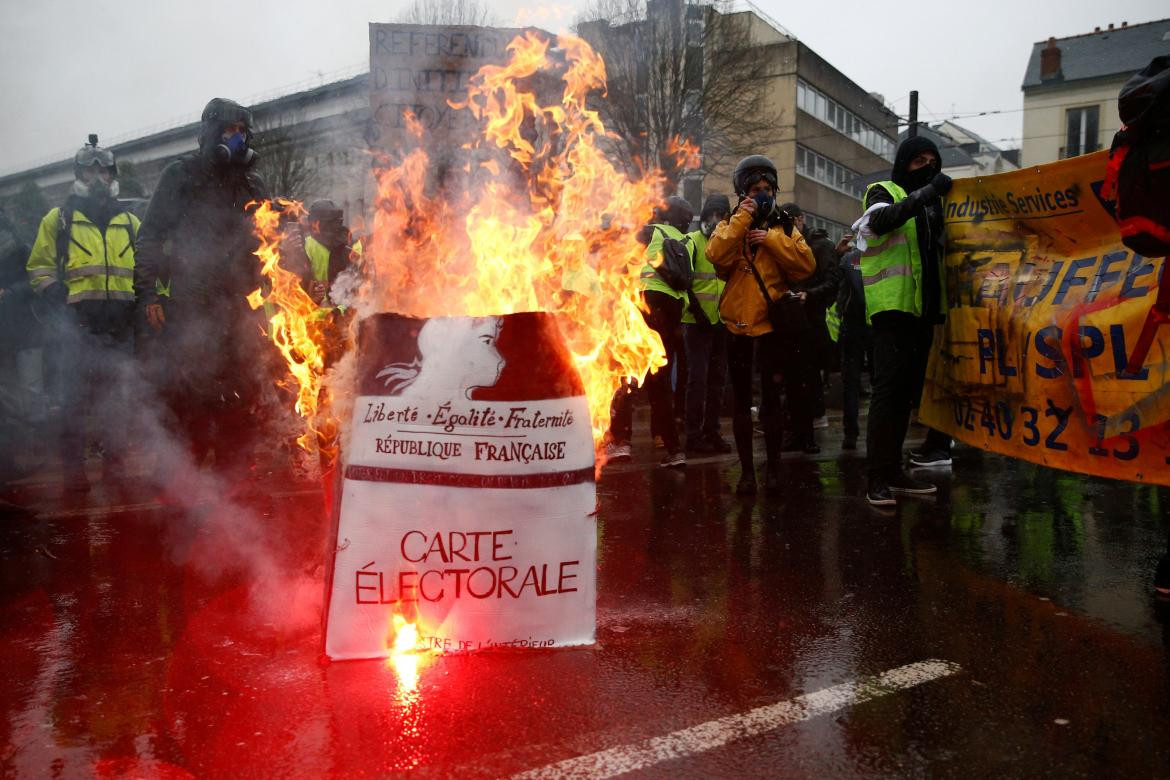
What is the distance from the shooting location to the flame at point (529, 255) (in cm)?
385

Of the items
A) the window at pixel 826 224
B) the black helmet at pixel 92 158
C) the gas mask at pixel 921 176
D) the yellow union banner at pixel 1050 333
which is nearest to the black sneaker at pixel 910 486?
the yellow union banner at pixel 1050 333

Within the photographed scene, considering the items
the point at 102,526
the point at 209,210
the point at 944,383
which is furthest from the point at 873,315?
the point at 102,526

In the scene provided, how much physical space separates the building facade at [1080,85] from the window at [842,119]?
813 centimetres

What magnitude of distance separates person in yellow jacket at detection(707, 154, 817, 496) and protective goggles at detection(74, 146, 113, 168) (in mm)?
5178

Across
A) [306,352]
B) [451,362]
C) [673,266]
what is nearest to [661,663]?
[451,362]

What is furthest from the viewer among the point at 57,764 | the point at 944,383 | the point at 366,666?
the point at 944,383

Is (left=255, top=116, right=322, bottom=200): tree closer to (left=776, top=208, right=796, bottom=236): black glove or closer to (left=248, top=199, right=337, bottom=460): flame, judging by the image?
(left=776, top=208, right=796, bottom=236): black glove

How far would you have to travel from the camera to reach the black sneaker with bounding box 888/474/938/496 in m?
6.33

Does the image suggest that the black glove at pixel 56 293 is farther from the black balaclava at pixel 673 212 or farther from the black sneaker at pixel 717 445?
the black sneaker at pixel 717 445

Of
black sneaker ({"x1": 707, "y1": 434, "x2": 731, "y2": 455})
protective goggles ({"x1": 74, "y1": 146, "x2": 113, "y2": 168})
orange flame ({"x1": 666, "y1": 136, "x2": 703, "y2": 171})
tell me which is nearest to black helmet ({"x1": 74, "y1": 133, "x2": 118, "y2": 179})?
protective goggles ({"x1": 74, "y1": 146, "x2": 113, "y2": 168})

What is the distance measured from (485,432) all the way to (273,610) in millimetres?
1371

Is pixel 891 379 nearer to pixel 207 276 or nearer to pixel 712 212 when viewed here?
pixel 712 212

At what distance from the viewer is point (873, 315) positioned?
5926 mm

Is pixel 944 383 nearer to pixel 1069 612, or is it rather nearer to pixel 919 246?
pixel 919 246
